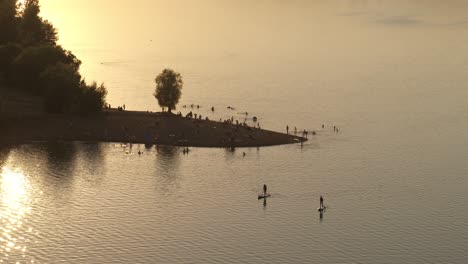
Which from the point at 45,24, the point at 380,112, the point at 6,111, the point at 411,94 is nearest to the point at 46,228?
the point at 6,111

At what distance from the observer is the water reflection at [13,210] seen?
308 ft

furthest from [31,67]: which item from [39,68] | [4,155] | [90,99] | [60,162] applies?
[60,162]

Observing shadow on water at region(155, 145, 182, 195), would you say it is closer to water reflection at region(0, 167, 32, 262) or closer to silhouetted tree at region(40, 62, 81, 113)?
water reflection at region(0, 167, 32, 262)

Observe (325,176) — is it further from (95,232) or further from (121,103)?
(121,103)

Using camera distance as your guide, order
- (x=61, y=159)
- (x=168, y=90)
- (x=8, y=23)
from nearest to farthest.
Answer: (x=61, y=159) → (x=168, y=90) → (x=8, y=23)

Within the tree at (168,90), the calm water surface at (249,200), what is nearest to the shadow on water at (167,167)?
the calm water surface at (249,200)

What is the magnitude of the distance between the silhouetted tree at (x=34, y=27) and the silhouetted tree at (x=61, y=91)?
65.8 ft

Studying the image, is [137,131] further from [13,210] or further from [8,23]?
[8,23]

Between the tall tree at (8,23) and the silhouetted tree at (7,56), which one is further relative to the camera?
the tall tree at (8,23)

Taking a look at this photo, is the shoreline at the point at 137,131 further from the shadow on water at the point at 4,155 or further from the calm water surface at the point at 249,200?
the shadow on water at the point at 4,155

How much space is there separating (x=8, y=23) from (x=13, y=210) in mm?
66522

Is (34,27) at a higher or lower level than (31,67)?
higher

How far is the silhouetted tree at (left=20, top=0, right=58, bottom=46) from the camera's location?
166613 millimetres

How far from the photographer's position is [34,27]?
168 m
